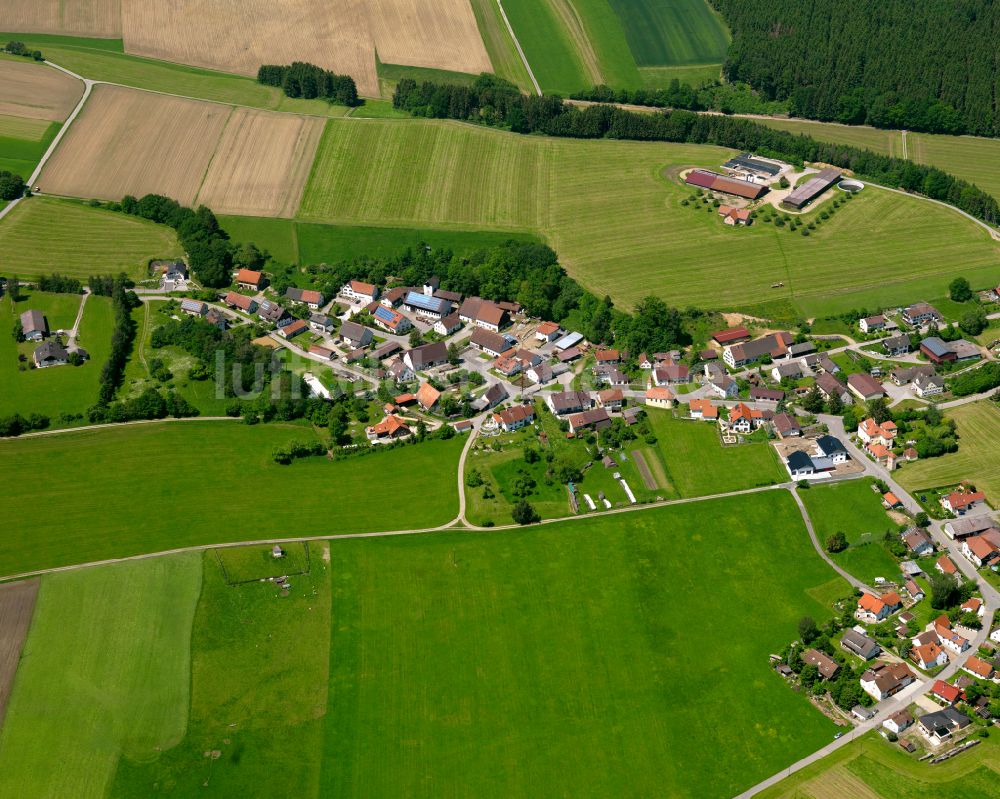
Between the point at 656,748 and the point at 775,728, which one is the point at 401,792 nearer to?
the point at 656,748

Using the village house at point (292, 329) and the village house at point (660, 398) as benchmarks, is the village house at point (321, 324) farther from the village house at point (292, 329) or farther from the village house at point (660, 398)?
the village house at point (660, 398)

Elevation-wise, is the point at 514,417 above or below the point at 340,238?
above

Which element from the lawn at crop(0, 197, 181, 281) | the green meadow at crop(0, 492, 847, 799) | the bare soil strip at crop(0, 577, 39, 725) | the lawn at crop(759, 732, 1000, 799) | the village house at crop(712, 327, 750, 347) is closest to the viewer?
the lawn at crop(759, 732, 1000, 799)

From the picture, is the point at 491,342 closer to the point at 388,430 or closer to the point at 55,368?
the point at 388,430

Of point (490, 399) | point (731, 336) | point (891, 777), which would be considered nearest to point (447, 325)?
point (490, 399)

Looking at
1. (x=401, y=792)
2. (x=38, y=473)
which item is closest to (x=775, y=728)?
(x=401, y=792)

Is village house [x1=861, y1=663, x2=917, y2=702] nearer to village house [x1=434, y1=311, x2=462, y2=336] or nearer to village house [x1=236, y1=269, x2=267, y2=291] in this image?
village house [x1=434, y1=311, x2=462, y2=336]

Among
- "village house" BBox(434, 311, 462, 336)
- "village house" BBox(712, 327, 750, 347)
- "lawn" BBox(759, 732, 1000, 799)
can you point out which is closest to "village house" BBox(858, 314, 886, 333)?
"village house" BBox(712, 327, 750, 347)
